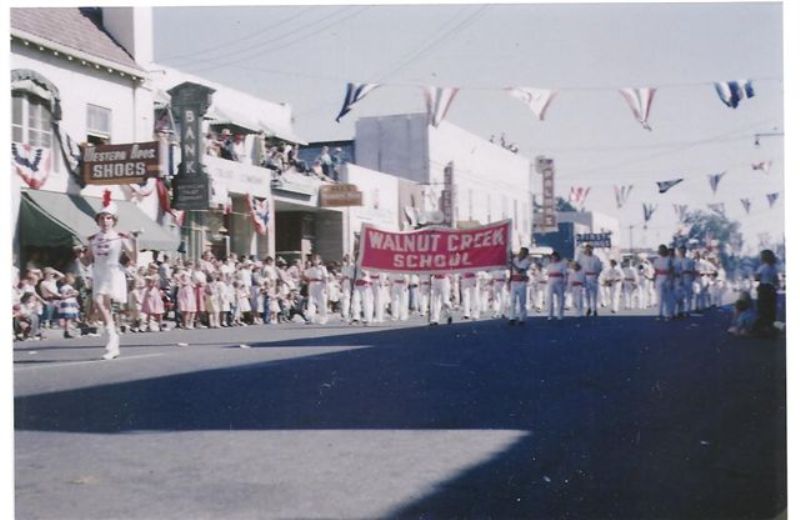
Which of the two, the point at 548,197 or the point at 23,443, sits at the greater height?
the point at 548,197

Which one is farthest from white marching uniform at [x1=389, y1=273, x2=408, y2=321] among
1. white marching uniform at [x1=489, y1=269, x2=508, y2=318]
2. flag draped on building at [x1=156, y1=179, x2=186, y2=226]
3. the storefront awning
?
the storefront awning

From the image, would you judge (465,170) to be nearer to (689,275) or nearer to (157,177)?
(689,275)

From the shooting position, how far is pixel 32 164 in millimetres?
15477

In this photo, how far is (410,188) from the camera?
41.4 meters

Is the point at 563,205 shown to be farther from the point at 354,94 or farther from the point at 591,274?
the point at 354,94

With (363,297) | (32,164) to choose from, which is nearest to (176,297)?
(32,164)

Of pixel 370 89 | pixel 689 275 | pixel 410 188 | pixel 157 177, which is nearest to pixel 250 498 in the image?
pixel 370 89

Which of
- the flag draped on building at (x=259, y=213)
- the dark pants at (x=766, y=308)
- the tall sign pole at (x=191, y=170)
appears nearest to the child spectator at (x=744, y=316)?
the dark pants at (x=766, y=308)

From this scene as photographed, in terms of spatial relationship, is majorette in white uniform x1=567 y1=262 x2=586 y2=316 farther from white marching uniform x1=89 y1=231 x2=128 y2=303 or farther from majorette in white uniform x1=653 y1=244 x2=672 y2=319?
white marching uniform x1=89 y1=231 x2=128 y2=303

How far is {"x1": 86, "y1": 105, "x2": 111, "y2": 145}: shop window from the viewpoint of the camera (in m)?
19.5

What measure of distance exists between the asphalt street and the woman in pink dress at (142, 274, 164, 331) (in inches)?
253

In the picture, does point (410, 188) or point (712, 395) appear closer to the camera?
point (712, 395)

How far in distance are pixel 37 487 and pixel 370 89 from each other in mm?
9829

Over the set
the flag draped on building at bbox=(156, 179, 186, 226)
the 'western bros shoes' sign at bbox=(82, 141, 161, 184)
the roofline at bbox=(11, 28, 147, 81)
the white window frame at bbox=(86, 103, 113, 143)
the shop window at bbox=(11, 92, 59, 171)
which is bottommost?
the flag draped on building at bbox=(156, 179, 186, 226)
